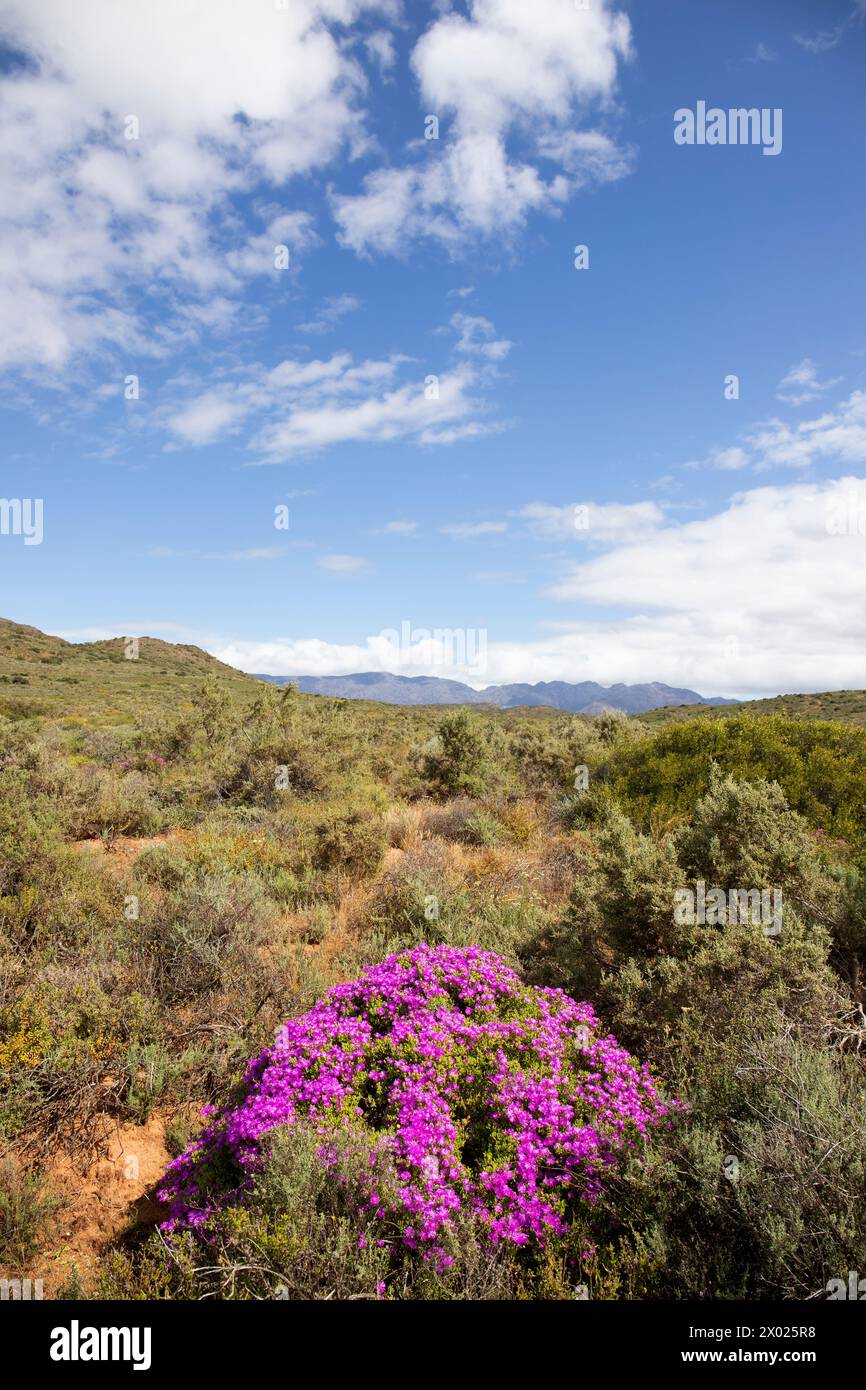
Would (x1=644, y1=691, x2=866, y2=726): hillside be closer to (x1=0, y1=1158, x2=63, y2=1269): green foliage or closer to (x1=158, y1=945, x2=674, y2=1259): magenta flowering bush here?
(x1=158, y1=945, x2=674, y2=1259): magenta flowering bush

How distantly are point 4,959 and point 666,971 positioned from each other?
5.22 m

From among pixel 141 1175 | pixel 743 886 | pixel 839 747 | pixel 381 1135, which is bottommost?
pixel 141 1175

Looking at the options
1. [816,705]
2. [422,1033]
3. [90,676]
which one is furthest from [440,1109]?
[90,676]

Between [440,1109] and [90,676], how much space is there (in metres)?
62.8

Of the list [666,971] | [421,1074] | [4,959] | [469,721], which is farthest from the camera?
[469,721]

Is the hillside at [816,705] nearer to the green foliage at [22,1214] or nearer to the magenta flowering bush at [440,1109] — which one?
the magenta flowering bush at [440,1109]

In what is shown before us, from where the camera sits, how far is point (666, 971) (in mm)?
4285

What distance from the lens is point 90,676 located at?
2234 inches

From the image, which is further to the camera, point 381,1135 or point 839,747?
point 839,747

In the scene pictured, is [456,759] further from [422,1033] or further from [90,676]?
[90,676]

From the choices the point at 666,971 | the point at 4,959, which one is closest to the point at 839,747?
the point at 666,971

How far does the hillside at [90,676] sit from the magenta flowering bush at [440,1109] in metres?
20.1
